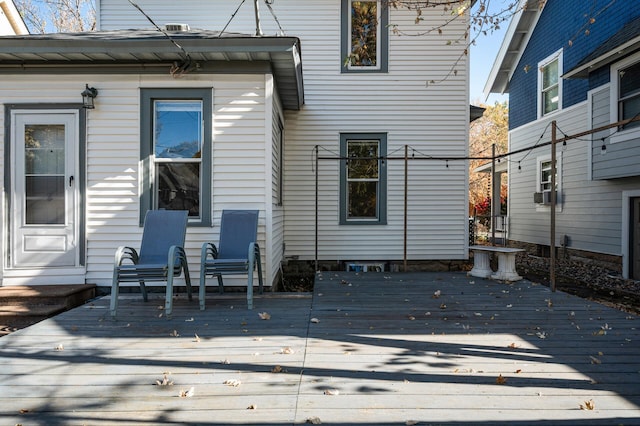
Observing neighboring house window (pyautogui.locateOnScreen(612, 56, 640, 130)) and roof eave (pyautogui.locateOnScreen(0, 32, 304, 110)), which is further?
neighboring house window (pyautogui.locateOnScreen(612, 56, 640, 130))

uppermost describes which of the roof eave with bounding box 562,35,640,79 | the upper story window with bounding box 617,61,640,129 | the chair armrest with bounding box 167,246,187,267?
the roof eave with bounding box 562,35,640,79

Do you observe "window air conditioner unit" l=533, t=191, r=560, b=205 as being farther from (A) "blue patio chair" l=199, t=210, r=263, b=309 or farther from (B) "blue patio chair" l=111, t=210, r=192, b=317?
(B) "blue patio chair" l=111, t=210, r=192, b=317

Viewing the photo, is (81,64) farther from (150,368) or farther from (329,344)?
(329,344)

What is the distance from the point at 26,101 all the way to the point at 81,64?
0.80 metres

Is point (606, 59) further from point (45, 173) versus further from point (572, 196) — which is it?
point (45, 173)

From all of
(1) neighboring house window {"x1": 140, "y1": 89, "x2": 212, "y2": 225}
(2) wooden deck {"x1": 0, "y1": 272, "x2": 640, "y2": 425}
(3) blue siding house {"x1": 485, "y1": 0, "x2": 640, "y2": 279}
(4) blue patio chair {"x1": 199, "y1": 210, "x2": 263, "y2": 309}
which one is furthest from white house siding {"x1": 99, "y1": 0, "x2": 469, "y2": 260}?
(2) wooden deck {"x1": 0, "y1": 272, "x2": 640, "y2": 425}

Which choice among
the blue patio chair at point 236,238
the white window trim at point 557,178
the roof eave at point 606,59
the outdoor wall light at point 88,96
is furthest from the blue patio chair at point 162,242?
the white window trim at point 557,178

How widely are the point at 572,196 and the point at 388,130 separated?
539cm

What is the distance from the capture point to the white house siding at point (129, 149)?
5.31 m

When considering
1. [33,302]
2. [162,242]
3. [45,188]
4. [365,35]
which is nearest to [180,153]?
[162,242]

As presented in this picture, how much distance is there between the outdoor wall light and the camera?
5164 millimetres

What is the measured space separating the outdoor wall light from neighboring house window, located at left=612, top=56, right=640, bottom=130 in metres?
8.62

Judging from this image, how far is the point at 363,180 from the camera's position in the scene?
797 centimetres

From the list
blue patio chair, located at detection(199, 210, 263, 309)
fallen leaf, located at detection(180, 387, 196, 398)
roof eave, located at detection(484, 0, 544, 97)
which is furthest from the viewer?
roof eave, located at detection(484, 0, 544, 97)
